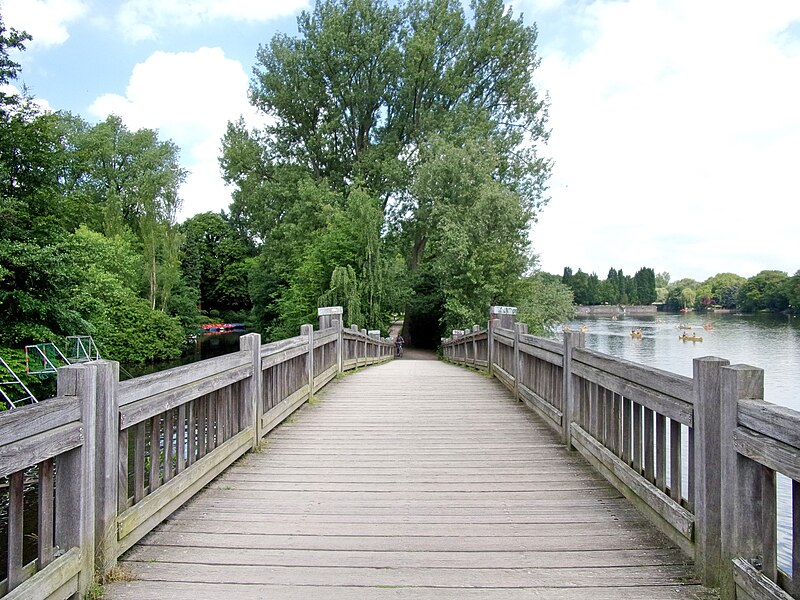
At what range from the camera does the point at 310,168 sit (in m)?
29.7

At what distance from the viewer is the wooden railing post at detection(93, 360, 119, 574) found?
8.78 feet

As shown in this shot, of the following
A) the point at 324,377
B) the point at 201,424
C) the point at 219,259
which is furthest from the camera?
the point at 219,259

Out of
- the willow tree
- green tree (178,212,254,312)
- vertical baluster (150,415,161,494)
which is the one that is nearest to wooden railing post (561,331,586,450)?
vertical baluster (150,415,161,494)

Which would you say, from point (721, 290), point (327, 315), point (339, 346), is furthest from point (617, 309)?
point (327, 315)

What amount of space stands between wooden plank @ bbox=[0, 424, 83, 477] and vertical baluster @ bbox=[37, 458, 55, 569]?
60 millimetres

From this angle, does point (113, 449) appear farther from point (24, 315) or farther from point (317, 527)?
point (24, 315)

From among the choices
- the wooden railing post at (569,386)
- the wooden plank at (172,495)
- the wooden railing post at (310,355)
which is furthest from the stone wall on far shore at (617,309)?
the wooden plank at (172,495)

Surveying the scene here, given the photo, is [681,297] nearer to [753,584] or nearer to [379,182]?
[379,182]

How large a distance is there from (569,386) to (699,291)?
115 m

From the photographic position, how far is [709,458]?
2.70 m

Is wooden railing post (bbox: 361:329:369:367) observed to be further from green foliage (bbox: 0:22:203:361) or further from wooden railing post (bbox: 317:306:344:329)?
green foliage (bbox: 0:22:203:361)

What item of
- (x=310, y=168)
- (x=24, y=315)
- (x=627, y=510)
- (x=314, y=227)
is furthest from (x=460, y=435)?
(x=310, y=168)

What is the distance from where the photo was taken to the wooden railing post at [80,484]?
2.49 m

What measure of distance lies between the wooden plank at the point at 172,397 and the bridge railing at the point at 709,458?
8.97 feet
